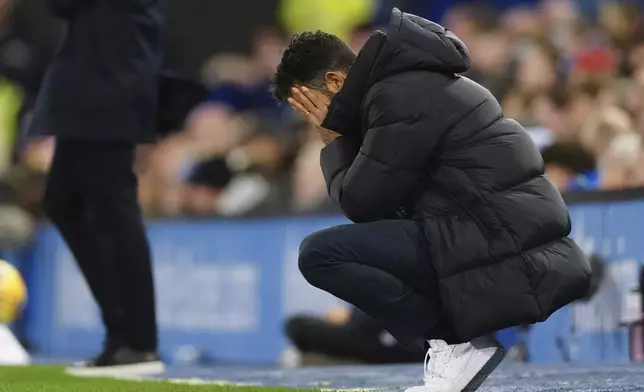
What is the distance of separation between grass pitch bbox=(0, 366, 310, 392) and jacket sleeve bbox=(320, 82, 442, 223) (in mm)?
887

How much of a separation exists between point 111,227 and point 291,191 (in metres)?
3.28

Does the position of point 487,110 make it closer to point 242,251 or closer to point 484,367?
point 484,367

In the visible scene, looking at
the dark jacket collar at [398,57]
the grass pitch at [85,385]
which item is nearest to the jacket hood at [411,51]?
the dark jacket collar at [398,57]

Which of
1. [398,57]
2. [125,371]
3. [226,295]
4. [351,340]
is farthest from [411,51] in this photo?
[226,295]

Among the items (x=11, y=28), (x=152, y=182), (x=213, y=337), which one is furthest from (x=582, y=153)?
(x=11, y=28)

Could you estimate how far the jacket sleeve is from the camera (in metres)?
3.25

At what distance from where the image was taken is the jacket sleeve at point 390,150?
3252 millimetres

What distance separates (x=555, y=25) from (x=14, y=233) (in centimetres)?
414

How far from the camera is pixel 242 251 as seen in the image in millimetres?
7477

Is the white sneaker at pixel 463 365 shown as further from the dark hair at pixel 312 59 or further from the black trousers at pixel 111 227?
the black trousers at pixel 111 227

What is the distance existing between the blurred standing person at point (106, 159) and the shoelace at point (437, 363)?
1.69 m

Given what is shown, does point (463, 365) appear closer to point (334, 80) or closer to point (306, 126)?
point (334, 80)

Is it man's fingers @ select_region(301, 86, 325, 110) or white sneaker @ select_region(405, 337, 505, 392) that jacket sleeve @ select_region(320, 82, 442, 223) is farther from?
white sneaker @ select_region(405, 337, 505, 392)

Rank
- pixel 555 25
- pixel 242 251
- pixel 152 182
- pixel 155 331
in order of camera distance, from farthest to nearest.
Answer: pixel 152 182
pixel 555 25
pixel 242 251
pixel 155 331
